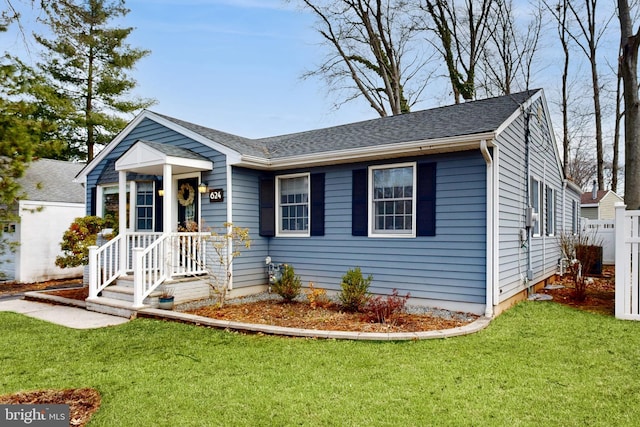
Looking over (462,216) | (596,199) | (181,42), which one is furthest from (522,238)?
(596,199)

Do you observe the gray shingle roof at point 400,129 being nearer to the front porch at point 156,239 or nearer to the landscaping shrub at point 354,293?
the front porch at point 156,239

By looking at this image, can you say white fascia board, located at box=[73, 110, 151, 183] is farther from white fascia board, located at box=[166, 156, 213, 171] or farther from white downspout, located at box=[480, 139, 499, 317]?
white downspout, located at box=[480, 139, 499, 317]

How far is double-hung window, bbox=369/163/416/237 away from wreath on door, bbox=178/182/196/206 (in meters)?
4.11

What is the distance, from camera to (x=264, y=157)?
337 inches

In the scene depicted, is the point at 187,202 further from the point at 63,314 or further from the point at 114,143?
the point at 63,314

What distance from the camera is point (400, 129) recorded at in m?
8.15

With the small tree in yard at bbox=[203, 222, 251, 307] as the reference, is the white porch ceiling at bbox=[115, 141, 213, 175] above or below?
above

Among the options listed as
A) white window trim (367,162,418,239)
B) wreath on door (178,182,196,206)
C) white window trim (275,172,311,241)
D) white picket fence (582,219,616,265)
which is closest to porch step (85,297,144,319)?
wreath on door (178,182,196,206)

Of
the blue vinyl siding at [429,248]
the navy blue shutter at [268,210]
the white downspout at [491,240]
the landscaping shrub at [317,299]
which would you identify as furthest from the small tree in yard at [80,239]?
the white downspout at [491,240]

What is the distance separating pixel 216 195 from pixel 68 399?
5.19 m

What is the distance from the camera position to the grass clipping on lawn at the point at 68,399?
3.20 m

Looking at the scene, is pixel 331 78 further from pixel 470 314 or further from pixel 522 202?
pixel 470 314

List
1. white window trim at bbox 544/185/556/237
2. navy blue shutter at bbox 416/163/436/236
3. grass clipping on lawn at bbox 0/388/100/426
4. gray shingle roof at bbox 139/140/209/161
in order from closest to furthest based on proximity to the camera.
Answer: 1. grass clipping on lawn at bbox 0/388/100/426
2. navy blue shutter at bbox 416/163/436/236
3. gray shingle roof at bbox 139/140/209/161
4. white window trim at bbox 544/185/556/237

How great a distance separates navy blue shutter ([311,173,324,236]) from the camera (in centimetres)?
812
